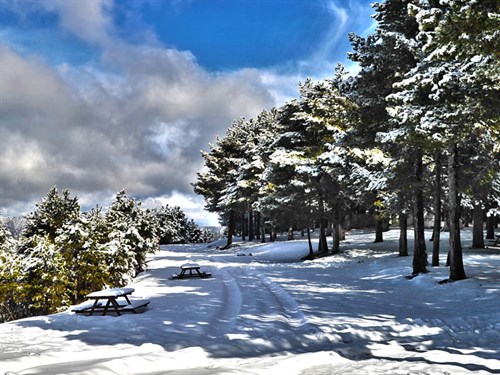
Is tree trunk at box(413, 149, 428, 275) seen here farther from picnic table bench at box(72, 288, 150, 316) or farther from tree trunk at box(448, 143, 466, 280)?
picnic table bench at box(72, 288, 150, 316)

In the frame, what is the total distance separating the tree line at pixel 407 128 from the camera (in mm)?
11188

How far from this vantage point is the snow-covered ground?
6.72 m

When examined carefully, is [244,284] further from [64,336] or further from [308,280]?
[64,336]

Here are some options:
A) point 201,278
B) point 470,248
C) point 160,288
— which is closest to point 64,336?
point 160,288

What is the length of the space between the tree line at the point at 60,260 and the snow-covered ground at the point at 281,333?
10.2 ft

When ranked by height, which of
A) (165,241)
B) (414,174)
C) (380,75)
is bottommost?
(165,241)

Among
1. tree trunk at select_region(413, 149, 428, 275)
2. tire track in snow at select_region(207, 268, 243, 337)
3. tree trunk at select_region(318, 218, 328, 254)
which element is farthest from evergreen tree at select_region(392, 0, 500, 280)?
tree trunk at select_region(318, 218, 328, 254)

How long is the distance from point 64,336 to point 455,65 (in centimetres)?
1416

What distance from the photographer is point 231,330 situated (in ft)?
30.0

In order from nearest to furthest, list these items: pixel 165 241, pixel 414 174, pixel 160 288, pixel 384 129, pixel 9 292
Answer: pixel 9 292
pixel 160 288
pixel 414 174
pixel 384 129
pixel 165 241

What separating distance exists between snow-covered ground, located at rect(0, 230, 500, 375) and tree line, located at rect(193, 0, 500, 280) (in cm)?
468

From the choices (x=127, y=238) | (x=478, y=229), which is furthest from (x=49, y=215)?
(x=478, y=229)

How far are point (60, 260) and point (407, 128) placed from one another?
1479cm

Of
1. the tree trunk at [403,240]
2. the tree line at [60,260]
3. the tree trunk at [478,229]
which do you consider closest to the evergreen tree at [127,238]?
the tree line at [60,260]
